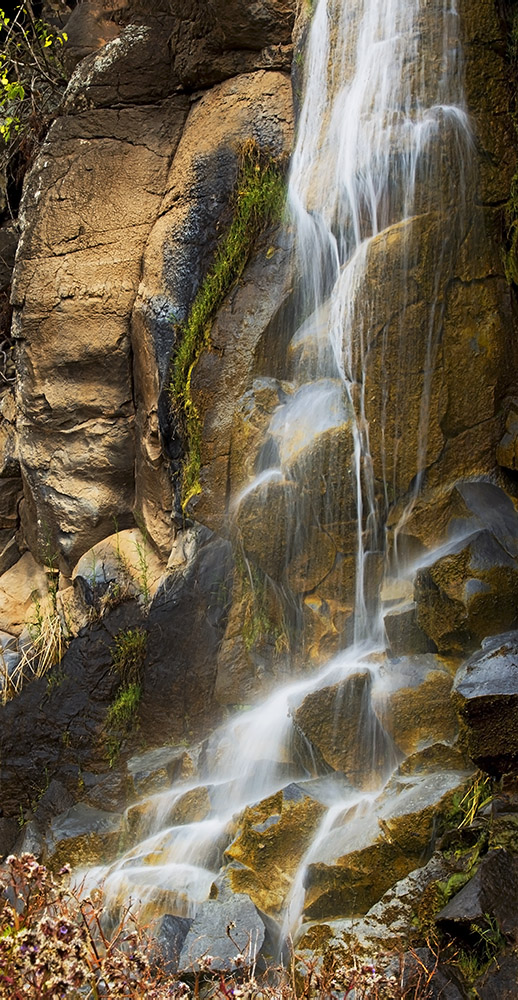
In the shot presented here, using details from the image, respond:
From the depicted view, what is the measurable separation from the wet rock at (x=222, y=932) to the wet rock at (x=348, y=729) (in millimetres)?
1006

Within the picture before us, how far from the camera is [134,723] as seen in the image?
6516 millimetres

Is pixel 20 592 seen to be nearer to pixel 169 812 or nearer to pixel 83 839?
pixel 83 839

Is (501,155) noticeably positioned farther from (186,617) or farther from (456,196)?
(186,617)

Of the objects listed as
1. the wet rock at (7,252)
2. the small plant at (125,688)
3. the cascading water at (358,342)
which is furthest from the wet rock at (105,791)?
the wet rock at (7,252)

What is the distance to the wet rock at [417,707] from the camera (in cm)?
498

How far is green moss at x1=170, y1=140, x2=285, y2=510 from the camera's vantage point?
6.75 meters

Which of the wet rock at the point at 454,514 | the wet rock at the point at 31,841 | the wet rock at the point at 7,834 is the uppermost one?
the wet rock at the point at 454,514

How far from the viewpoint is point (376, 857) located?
4.41 meters

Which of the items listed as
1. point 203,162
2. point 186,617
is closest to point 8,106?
point 203,162

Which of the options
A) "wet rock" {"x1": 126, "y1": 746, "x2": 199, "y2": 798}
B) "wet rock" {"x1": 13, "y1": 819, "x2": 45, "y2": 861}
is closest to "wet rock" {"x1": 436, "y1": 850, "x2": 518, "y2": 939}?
"wet rock" {"x1": 126, "y1": 746, "x2": 199, "y2": 798}

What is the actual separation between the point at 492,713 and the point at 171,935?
1732 millimetres

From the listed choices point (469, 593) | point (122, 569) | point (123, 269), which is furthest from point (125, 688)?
point (123, 269)

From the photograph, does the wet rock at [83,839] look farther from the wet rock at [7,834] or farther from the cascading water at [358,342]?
the wet rock at [7,834]

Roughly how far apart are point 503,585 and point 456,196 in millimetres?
2547
